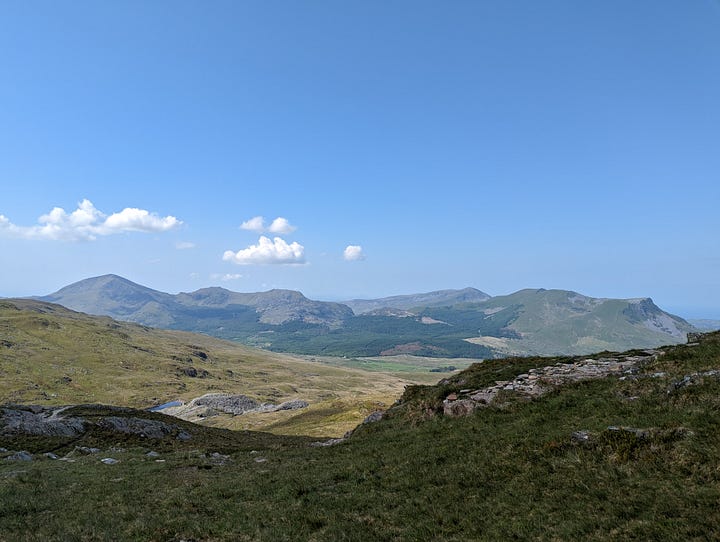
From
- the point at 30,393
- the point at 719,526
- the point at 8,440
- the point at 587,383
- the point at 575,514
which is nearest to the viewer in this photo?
the point at 719,526

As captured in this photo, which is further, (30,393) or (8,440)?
(30,393)

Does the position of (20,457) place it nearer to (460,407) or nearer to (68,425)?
(68,425)

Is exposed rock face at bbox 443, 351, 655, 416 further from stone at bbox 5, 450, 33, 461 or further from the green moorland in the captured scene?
stone at bbox 5, 450, 33, 461

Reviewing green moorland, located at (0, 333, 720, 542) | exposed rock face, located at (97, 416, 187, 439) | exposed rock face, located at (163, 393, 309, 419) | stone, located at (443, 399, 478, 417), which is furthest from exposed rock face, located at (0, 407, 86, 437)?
exposed rock face, located at (163, 393, 309, 419)

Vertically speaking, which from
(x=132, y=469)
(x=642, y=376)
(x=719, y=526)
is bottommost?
(x=132, y=469)

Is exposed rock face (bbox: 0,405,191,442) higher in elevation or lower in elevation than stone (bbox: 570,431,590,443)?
lower

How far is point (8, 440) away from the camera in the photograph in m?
46.4

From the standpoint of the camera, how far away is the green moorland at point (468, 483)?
50.4 ft

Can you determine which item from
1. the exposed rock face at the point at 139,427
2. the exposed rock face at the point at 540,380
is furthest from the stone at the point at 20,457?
the exposed rock face at the point at 540,380

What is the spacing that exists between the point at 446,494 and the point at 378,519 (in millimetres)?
3541

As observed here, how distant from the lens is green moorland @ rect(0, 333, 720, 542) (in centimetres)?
1535

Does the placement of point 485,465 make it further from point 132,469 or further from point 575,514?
point 132,469

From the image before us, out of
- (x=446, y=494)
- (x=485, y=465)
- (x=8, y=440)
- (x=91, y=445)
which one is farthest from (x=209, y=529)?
(x=8, y=440)

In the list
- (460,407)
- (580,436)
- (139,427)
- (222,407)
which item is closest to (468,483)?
(580,436)
